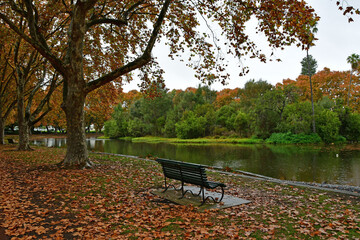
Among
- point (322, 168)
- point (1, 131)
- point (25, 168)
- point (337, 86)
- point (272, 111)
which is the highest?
point (337, 86)

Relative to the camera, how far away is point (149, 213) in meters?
5.77

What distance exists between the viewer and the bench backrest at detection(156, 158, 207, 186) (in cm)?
610

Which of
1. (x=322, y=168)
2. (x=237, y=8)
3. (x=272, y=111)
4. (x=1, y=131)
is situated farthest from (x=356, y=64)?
(x=1, y=131)

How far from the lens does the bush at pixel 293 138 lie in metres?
36.8

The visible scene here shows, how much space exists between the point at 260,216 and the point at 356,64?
49.2 metres

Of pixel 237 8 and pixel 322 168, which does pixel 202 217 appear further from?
pixel 322 168

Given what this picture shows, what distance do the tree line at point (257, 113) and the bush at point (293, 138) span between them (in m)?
0.13

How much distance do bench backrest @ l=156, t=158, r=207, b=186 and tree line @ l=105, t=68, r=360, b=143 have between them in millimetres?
29388

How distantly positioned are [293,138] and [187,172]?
3560 cm

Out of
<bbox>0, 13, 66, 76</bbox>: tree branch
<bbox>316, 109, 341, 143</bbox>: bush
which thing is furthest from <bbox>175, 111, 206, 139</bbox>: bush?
Result: <bbox>0, 13, 66, 76</bbox>: tree branch

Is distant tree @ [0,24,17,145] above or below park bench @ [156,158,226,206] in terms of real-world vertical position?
above

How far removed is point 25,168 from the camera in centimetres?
1120

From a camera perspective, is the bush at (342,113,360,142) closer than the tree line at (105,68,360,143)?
Yes

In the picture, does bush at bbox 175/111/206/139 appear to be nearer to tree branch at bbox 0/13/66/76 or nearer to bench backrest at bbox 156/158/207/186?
tree branch at bbox 0/13/66/76
